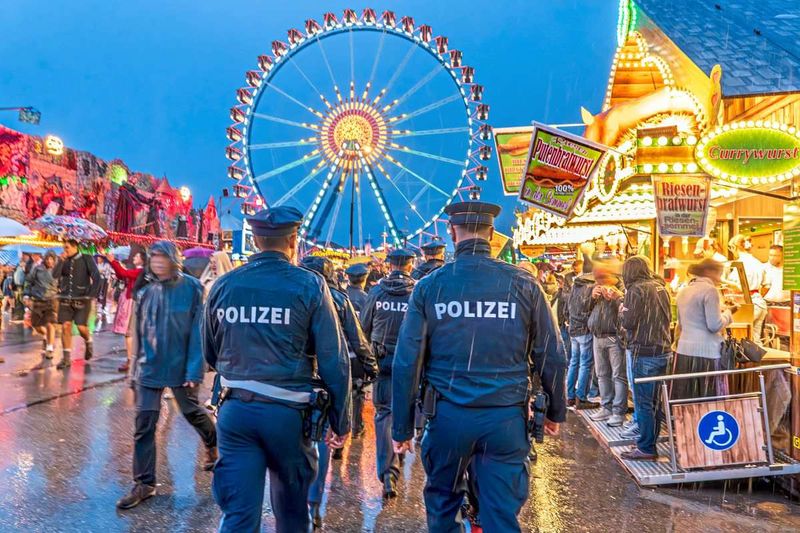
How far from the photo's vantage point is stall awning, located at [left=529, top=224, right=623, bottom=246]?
1678 centimetres

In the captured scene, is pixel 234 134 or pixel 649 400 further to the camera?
pixel 234 134

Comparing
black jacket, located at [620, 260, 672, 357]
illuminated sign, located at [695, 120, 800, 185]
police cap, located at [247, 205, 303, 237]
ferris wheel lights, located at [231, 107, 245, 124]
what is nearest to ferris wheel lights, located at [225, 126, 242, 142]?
ferris wheel lights, located at [231, 107, 245, 124]

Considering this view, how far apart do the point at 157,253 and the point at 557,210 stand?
20.5 ft

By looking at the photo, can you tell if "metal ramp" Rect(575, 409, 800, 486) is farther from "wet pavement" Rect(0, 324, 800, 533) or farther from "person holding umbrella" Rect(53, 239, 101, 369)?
"person holding umbrella" Rect(53, 239, 101, 369)

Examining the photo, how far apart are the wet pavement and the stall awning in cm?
1031

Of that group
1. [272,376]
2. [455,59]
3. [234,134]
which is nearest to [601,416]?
[272,376]

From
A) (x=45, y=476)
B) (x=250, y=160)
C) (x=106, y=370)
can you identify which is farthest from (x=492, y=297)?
(x=250, y=160)

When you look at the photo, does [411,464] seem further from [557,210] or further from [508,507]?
[557,210]

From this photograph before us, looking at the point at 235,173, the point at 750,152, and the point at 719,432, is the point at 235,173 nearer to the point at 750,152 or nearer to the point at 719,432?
the point at 750,152

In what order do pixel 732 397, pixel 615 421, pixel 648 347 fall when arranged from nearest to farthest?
1. pixel 732 397
2. pixel 648 347
3. pixel 615 421

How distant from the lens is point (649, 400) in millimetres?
6070

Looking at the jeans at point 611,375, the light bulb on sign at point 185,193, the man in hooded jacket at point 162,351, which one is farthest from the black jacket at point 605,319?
the light bulb on sign at point 185,193

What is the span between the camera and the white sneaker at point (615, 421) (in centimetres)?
757

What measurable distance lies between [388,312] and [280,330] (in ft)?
8.74
